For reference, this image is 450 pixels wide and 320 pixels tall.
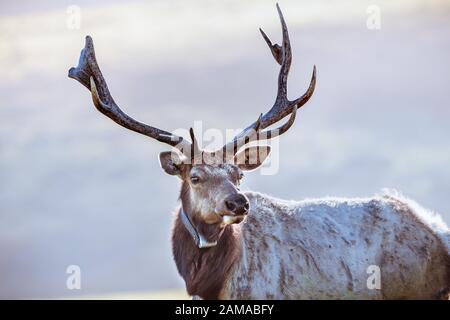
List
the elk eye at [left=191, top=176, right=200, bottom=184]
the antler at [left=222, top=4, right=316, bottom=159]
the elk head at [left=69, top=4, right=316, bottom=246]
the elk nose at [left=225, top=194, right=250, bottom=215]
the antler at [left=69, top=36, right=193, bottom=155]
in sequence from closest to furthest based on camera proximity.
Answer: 1. the elk nose at [left=225, top=194, right=250, bottom=215]
2. the elk head at [left=69, top=4, right=316, bottom=246]
3. the elk eye at [left=191, top=176, right=200, bottom=184]
4. the antler at [left=69, top=36, right=193, bottom=155]
5. the antler at [left=222, top=4, right=316, bottom=159]

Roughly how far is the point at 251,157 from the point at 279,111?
3.60 ft

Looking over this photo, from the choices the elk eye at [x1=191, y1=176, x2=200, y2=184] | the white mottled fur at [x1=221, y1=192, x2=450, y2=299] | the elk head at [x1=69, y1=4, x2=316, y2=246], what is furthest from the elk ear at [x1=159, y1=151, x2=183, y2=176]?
the white mottled fur at [x1=221, y1=192, x2=450, y2=299]

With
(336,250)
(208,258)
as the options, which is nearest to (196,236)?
Result: (208,258)

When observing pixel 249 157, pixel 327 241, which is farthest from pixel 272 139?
pixel 327 241

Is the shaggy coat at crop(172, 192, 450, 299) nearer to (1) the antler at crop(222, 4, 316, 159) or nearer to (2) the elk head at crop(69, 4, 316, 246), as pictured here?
(2) the elk head at crop(69, 4, 316, 246)

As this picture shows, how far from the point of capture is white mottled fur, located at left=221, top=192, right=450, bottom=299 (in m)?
20.0

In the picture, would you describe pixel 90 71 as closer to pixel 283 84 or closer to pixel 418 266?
pixel 283 84

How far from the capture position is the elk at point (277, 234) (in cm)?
1975

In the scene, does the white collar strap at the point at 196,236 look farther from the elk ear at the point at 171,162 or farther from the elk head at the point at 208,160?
the elk ear at the point at 171,162

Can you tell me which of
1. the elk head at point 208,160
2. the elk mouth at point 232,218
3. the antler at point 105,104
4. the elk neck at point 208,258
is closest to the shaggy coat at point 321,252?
the elk neck at point 208,258

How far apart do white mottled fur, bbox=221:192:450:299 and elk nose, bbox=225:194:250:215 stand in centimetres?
115

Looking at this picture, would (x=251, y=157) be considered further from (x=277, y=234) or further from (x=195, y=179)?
(x=195, y=179)
